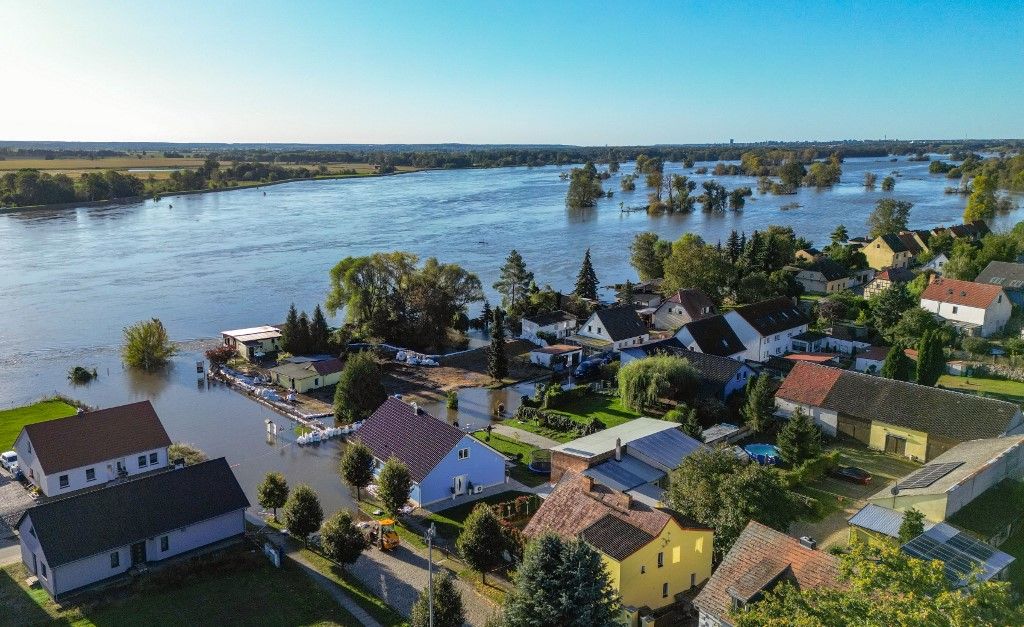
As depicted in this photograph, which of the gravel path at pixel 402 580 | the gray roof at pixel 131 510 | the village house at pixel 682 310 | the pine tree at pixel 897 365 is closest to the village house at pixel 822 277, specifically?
the village house at pixel 682 310

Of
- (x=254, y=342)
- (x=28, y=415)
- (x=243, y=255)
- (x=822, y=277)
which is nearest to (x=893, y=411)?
(x=822, y=277)

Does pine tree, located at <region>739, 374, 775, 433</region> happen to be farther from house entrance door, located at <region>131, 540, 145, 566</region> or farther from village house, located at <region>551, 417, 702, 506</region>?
house entrance door, located at <region>131, 540, 145, 566</region>

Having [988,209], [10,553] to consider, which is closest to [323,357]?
[10,553]

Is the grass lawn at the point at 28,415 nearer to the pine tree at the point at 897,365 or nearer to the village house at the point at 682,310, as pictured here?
the village house at the point at 682,310

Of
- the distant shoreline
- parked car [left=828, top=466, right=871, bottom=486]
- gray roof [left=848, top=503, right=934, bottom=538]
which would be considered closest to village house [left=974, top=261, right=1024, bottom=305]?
parked car [left=828, top=466, right=871, bottom=486]

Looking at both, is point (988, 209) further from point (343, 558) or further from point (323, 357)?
point (343, 558)
